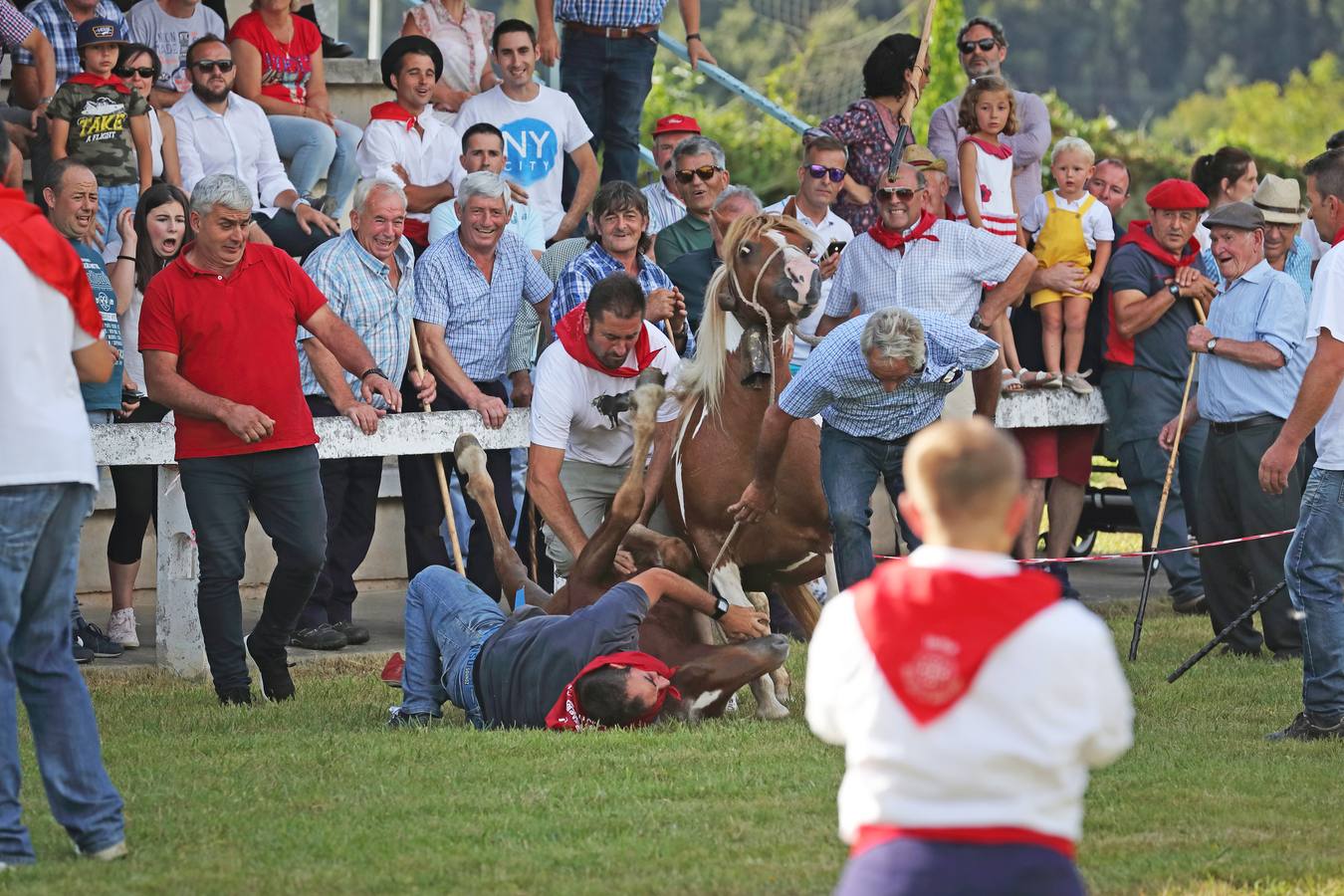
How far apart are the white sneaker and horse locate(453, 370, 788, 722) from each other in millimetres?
2336

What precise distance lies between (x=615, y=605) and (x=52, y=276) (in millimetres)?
2484

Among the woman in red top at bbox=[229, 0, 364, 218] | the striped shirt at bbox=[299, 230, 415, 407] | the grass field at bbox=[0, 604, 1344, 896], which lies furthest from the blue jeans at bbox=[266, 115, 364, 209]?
the grass field at bbox=[0, 604, 1344, 896]

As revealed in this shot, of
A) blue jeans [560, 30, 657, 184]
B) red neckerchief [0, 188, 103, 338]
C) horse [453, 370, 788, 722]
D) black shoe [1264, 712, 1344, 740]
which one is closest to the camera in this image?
red neckerchief [0, 188, 103, 338]

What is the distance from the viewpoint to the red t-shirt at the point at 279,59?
11609 millimetres

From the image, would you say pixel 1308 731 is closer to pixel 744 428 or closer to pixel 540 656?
pixel 744 428

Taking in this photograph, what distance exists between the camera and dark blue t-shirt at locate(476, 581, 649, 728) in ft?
22.4

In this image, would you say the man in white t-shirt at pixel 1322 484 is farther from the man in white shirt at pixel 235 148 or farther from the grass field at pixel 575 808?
the man in white shirt at pixel 235 148

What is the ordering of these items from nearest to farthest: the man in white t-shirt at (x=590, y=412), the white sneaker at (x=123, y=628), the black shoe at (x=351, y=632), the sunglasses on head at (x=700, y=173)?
the man in white t-shirt at (x=590, y=412), the white sneaker at (x=123, y=628), the black shoe at (x=351, y=632), the sunglasses on head at (x=700, y=173)

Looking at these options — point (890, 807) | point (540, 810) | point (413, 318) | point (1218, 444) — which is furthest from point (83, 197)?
point (890, 807)

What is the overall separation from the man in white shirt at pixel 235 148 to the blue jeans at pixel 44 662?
5593mm

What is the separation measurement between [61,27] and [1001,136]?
17.9ft

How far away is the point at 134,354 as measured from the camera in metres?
9.88

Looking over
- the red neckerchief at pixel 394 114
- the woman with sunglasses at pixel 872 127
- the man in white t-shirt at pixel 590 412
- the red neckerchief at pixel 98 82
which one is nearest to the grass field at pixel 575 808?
the man in white t-shirt at pixel 590 412

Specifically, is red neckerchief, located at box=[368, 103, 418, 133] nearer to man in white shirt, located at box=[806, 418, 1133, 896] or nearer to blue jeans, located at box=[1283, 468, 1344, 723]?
blue jeans, located at box=[1283, 468, 1344, 723]
